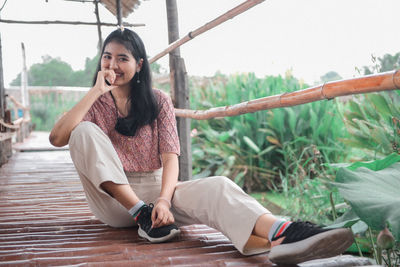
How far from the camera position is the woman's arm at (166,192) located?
1.43m

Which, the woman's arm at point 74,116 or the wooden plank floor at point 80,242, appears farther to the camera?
the woman's arm at point 74,116

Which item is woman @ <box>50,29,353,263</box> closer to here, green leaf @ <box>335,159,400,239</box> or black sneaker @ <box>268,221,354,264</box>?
black sneaker @ <box>268,221,354,264</box>

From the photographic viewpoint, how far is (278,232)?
1199 millimetres

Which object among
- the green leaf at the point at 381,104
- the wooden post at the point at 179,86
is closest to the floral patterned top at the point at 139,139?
the wooden post at the point at 179,86

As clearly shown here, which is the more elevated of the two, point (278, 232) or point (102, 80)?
point (102, 80)

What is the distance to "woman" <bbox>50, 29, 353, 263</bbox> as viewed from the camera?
1.20 meters

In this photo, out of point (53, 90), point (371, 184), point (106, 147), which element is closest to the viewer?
point (371, 184)

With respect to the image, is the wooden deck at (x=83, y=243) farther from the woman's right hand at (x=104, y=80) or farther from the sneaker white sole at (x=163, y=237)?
the woman's right hand at (x=104, y=80)

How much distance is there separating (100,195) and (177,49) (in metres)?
1.34

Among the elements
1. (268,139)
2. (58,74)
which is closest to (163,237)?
(268,139)

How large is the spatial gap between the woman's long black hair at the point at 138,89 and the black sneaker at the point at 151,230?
380mm

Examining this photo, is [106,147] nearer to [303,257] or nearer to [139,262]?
[139,262]

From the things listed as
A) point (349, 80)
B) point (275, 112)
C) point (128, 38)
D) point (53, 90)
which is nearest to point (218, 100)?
point (275, 112)

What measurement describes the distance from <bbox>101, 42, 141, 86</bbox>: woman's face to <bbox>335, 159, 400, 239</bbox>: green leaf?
0.98 meters
